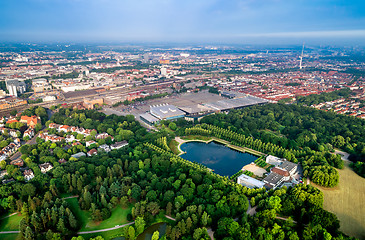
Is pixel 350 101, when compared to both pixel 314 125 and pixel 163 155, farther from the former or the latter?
pixel 163 155

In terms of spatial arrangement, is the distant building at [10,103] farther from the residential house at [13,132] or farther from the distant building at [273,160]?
the distant building at [273,160]

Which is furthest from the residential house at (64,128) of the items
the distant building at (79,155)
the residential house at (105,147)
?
the residential house at (105,147)

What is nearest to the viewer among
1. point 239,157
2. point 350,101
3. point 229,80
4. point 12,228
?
point 12,228

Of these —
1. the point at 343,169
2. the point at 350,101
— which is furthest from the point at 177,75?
the point at 343,169

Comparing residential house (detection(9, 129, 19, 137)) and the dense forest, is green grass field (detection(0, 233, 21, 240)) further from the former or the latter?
residential house (detection(9, 129, 19, 137))

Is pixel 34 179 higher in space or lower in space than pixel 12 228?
higher

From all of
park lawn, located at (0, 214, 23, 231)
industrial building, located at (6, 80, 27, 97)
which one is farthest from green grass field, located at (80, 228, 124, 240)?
industrial building, located at (6, 80, 27, 97)
